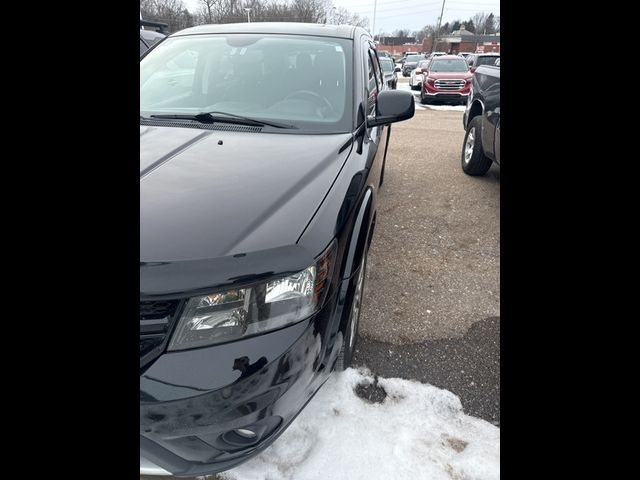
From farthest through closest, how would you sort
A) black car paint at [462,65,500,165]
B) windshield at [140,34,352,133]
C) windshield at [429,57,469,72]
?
windshield at [429,57,469,72]
black car paint at [462,65,500,165]
windshield at [140,34,352,133]

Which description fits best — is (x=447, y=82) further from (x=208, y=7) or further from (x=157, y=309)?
(x=208, y=7)

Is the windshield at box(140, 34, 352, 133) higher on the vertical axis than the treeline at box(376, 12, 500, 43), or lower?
lower

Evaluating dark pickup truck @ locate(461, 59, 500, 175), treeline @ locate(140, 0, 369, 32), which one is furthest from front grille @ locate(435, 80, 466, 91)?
treeline @ locate(140, 0, 369, 32)

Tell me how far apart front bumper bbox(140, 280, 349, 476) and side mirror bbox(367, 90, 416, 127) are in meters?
1.55

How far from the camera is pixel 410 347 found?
237cm

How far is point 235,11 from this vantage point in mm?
37531

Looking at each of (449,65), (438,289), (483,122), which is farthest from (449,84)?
(438,289)

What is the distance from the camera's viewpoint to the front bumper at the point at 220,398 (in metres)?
1.17

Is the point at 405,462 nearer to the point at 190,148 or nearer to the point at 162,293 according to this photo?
the point at 162,293

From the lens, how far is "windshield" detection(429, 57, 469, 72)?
13.6m

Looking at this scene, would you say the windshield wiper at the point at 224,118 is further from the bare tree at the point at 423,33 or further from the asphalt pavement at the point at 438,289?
the bare tree at the point at 423,33

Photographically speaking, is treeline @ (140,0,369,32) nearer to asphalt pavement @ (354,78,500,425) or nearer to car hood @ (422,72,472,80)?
car hood @ (422,72,472,80)

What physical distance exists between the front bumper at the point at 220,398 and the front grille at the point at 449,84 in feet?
44.6
